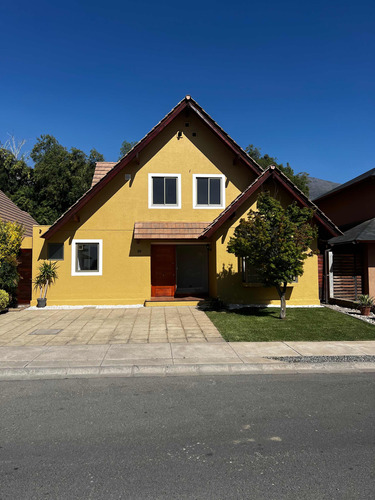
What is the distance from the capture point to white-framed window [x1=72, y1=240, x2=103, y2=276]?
14.9 m

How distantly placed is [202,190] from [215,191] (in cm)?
61

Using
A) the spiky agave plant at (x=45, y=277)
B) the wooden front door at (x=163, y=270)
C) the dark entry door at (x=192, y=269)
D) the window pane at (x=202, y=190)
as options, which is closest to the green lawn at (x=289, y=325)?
the wooden front door at (x=163, y=270)

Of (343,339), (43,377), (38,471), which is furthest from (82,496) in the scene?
(343,339)

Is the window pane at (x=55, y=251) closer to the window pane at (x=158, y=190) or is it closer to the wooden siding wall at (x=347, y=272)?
the window pane at (x=158, y=190)

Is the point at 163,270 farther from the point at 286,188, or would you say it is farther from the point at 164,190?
the point at 286,188

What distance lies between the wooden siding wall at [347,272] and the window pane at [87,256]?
10.4 meters

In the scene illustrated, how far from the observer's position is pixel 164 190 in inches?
610

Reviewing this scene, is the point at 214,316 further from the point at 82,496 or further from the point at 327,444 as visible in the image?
the point at 82,496

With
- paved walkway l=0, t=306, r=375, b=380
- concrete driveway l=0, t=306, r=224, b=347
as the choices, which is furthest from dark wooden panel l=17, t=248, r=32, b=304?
paved walkway l=0, t=306, r=375, b=380

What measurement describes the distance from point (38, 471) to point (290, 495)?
248cm

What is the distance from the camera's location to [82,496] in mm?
3129

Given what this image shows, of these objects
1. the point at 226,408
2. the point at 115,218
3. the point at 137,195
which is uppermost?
the point at 137,195

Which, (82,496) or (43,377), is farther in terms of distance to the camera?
(43,377)

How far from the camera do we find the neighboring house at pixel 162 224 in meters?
14.3
